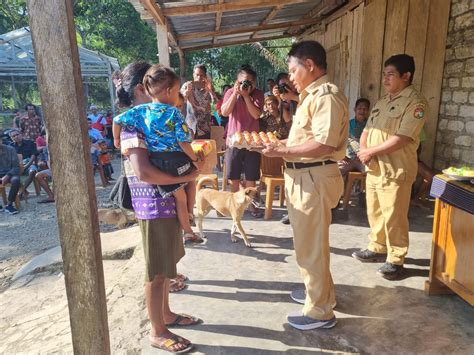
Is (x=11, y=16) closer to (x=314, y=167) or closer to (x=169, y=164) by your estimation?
(x=169, y=164)

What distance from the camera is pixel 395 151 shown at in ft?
10.1

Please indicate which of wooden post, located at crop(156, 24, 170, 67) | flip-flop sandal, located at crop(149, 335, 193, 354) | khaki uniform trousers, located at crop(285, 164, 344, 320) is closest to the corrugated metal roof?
wooden post, located at crop(156, 24, 170, 67)

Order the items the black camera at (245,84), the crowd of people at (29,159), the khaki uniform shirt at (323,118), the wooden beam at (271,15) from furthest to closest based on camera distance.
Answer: the crowd of people at (29,159) < the wooden beam at (271,15) < the black camera at (245,84) < the khaki uniform shirt at (323,118)

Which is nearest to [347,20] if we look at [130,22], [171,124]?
[171,124]

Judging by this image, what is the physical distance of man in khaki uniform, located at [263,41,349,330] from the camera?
2.26 meters

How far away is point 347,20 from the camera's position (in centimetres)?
613

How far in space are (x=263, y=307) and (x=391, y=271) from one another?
3.95 feet

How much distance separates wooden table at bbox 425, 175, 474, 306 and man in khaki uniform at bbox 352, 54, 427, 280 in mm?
285

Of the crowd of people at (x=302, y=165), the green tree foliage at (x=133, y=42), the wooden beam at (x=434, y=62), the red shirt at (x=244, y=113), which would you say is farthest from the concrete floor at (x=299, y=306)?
the green tree foliage at (x=133, y=42)

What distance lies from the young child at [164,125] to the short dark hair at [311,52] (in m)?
0.80

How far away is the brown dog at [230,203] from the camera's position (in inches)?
153

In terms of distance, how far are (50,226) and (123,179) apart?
4931 millimetres

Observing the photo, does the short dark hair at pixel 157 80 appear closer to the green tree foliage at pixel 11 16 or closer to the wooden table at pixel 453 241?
the wooden table at pixel 453 241

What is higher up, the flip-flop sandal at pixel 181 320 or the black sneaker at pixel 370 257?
the black sneaker at pixel 370 257
